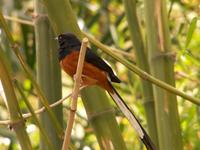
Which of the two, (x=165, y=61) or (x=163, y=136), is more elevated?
(x=165, y=61)

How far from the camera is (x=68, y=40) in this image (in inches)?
45.7

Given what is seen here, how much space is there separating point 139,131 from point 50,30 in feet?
1.29

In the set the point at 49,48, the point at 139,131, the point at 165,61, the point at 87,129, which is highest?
the point at 49,48

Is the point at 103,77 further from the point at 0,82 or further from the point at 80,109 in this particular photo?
the point at 80,109

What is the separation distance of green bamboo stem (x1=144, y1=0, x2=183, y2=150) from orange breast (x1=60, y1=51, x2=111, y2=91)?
0.48ft

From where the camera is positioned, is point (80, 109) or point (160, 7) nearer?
point (160, 7)

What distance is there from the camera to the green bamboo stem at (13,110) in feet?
3.25

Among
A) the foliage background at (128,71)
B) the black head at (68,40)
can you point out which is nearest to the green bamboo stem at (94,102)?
the black head at (68,40)

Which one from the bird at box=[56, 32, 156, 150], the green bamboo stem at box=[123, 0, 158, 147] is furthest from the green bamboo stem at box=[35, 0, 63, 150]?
the green bamboo stem at box=[123, 0, 158, 147]

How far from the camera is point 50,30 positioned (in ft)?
4.50

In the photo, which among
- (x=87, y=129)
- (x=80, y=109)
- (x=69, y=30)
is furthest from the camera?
(x=80, y=109)

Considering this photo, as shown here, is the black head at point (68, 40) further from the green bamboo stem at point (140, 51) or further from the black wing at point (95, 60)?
the green bamboo stem at point (140, 51)

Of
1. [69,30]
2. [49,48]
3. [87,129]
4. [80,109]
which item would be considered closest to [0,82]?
[69,30]

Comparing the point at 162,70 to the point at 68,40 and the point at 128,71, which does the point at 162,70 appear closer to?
the point at 68,40
